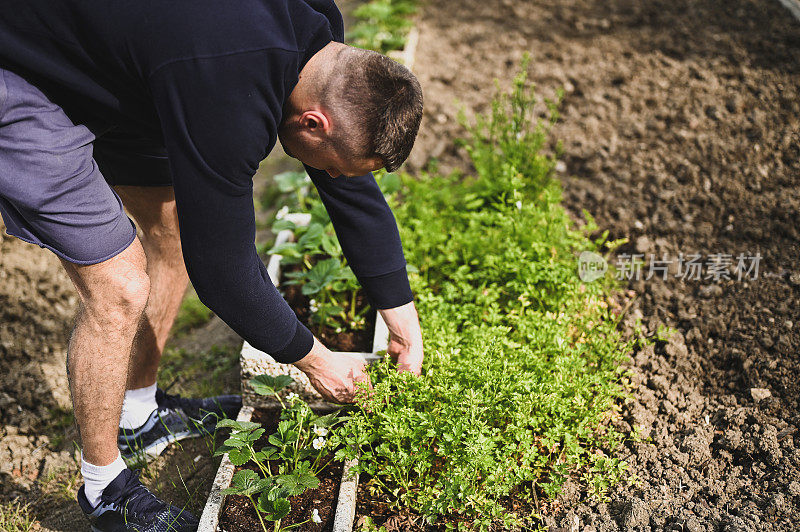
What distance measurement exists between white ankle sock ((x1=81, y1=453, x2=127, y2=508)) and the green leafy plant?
365 mm

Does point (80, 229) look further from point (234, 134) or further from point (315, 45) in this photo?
point (315, 45)

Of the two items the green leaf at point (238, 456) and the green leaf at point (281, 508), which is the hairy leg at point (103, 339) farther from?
the green leaf at point (281, 508)

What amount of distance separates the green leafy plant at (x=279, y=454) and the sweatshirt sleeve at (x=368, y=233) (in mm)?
490

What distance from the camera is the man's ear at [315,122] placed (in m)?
1.78

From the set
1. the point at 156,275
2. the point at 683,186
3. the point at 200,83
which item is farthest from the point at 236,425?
the point at 683,186

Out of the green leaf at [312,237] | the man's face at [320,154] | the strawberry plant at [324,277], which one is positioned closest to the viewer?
the man's face at [320,154]

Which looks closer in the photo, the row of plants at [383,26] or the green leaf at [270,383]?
the green leaf at [270,383]

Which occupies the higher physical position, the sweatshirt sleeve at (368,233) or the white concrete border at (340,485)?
the sweatshirt sleeve at (368,233)

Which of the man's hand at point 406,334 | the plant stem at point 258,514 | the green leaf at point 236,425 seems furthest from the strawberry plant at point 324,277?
Result: the plant stem at point 258,514

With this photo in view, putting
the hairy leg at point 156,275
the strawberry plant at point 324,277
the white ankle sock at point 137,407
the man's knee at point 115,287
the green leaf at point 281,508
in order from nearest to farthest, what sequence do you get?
the man's knee at point 115,287
the green leaf at point 281,508
the hairy leg at point 156,275
the white ankle sock at point 137,407
the strawberry plant at point 324,277

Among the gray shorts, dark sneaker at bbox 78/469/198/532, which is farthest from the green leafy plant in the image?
the gray shorts

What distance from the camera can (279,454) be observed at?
2334 mm

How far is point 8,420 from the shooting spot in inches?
117

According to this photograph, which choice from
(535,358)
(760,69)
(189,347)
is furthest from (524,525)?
(760,69)
